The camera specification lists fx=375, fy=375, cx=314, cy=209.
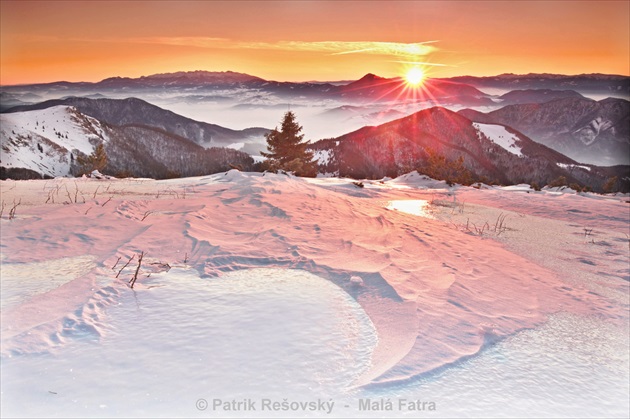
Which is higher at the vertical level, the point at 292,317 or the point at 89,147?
the point at 89,147

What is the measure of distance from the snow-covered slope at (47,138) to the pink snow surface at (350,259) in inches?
4783

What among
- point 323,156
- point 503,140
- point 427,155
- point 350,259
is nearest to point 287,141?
point 350,259

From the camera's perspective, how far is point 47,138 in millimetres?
140875

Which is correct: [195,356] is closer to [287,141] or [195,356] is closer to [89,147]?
[287,141]

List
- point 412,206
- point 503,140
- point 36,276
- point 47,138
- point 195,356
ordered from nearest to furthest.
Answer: point 195,356
point 36,276
point 412,206
point 47,138
point 503,140

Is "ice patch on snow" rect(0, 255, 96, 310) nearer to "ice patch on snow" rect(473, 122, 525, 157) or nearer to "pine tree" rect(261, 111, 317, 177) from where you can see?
"pine tree" rect(261, 111, 317, 177)

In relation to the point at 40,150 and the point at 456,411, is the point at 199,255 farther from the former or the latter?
the point at 40,150

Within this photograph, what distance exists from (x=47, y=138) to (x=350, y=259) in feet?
566

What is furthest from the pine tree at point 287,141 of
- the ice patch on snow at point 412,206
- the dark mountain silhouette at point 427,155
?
the dark mountain silhouette at point 427,155

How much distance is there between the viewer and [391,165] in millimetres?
155125

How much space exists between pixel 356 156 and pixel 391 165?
49.1 feet

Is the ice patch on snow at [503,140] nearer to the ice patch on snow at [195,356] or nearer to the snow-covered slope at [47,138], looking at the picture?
the snow-covered slope at [47,138]

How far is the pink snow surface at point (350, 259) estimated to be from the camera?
2.33 meters

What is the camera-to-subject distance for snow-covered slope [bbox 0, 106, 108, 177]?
118812 mm
